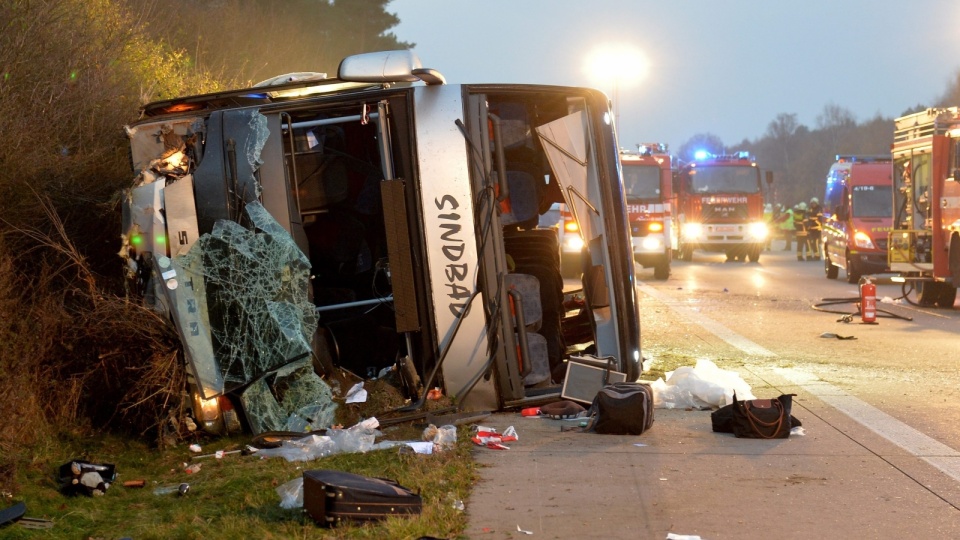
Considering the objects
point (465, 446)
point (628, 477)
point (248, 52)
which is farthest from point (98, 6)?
point (248, 52)

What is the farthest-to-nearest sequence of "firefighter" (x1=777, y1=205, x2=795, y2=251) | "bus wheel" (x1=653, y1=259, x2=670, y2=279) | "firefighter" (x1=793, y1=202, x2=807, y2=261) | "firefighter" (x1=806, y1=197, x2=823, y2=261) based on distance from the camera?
"firefighter" (x1=777, y1=205, x2=795, y2=251)
"firefighter" (x1=793, y1=202, x2=807, y2=261)
"firefighter" (x1=806, y1=197, x2=823, y2=261)
"bus wheel" (x1=653, y1=259, x2=670, y2=279)

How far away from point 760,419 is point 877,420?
121 centimetres

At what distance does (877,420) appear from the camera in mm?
7918

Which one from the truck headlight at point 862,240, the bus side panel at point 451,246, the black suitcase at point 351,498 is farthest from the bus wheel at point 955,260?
the black suitcase at point 351,498

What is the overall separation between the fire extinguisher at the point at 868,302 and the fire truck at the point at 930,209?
3009 millimetres

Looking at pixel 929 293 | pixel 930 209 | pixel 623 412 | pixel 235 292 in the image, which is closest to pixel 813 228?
pixel 929 293

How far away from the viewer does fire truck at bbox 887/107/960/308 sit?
59.7 feet

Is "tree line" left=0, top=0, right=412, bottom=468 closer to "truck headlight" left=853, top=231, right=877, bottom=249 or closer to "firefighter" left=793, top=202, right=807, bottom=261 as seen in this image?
"truck headlight" left=853, top=231, right=877, bottom=249

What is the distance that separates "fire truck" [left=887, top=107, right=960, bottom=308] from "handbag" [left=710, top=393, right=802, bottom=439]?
11.4 meters

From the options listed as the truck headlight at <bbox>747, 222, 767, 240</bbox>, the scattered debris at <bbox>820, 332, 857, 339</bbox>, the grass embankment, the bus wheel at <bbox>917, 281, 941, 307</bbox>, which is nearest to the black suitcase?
the grass embankment

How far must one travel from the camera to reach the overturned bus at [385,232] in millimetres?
7328

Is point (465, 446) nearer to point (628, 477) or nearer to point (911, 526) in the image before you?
point (628, 477)

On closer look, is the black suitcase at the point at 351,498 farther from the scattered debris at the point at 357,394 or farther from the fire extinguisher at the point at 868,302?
the fire extinguisher at the point at 868,302

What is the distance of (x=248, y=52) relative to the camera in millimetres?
27281
